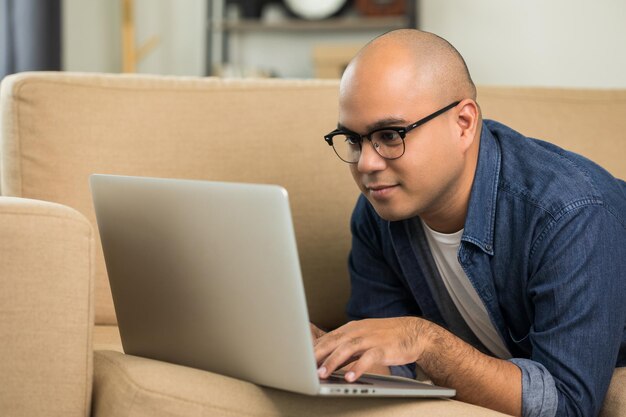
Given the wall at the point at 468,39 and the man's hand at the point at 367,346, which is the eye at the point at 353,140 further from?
the wall at the point at 468,39

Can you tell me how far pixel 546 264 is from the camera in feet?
4.14

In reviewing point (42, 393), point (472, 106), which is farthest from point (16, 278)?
point (472, 106)

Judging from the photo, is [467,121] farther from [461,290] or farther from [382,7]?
[382,7]

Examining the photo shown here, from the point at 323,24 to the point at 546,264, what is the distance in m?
3.29

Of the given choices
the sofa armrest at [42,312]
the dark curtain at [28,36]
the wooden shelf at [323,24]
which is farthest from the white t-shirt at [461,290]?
the wooden shelf at [323,24]

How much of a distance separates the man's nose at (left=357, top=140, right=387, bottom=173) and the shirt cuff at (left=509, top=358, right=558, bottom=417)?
342mm

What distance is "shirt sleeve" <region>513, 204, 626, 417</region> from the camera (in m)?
1.22

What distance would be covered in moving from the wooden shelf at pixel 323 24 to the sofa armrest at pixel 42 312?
11.1 ft

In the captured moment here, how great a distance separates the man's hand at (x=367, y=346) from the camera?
42.3 inches

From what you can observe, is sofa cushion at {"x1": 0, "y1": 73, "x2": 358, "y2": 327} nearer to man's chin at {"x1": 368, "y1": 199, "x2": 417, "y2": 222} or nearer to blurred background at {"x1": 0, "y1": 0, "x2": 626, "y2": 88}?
man's chin at {"x1": 368, "y1": 199, "x2": 417, "y2": 222}

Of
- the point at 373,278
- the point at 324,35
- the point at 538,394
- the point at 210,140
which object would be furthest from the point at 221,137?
the point at 324,35

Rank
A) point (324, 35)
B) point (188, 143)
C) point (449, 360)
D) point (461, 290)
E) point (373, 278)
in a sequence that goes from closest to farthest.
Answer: point (449, 360) < point (461, 290) < point (373, 278) < point (188, 143) < point (324, 35)

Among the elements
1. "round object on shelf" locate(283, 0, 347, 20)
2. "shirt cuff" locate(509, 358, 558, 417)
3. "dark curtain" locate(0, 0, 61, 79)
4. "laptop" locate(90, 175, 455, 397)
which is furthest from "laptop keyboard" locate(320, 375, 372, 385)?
"round object on shelf" locate(283, 0, 347, 20)

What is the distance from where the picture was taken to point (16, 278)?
108cm
